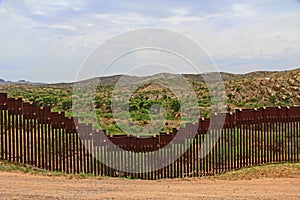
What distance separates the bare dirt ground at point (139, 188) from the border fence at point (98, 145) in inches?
36.8

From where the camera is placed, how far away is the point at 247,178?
1270 centimetres

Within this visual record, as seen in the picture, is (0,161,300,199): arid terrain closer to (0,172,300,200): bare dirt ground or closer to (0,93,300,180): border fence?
(0,172,300,200): bare dirt ground

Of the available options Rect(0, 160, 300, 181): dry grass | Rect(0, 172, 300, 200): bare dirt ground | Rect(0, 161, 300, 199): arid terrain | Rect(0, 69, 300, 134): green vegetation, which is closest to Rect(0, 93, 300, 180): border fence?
Rect(0, 160, 300, 181): dry grass

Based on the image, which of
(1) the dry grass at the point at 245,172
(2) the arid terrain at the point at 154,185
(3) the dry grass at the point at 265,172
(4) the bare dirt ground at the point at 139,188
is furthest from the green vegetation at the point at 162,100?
(4) the bare dirt ground at the point at 139,188

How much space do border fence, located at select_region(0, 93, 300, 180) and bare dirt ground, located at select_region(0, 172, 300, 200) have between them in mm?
934

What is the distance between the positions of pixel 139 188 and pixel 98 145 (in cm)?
279

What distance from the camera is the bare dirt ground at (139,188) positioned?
9.27 m

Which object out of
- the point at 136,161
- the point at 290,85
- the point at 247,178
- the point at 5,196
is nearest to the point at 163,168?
the point at 136,161

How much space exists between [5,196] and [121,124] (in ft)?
64.8

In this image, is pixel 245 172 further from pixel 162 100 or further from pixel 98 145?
pixel 162 100

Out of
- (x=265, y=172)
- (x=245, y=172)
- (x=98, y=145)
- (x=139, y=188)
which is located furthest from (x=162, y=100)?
(x=139, y=188)

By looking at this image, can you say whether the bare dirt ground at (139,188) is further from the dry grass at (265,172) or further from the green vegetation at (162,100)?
the green vegetation at (162,100)

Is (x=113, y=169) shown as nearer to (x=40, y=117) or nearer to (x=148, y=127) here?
(x=40, y=117)

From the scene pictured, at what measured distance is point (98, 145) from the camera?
12953mm
